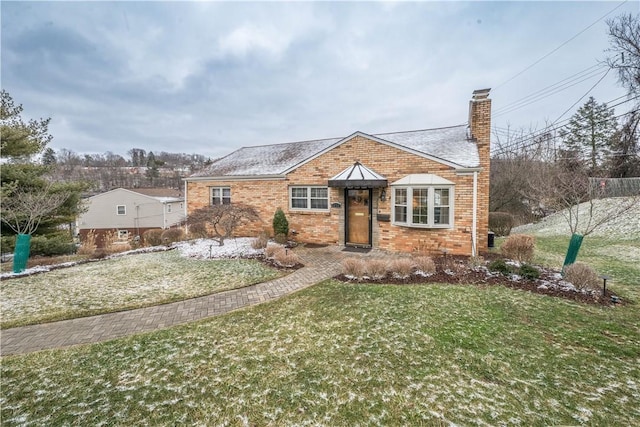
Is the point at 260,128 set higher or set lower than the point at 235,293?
higher

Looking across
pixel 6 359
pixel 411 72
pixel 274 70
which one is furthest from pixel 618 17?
pixel 6 359

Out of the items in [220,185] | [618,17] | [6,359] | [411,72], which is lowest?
[6,359]

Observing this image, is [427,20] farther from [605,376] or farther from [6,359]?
[6,359]

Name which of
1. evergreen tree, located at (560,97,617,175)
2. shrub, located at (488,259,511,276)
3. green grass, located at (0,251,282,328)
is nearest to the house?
shrub, located at (488,259,511,276)

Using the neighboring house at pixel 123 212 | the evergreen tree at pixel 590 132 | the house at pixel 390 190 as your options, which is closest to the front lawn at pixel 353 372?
the house at pixel 390 190

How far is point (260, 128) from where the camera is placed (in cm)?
3384

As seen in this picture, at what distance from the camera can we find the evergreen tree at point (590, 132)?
933 inches

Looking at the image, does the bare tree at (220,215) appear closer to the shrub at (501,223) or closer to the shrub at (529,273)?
the shrub at (529,273)

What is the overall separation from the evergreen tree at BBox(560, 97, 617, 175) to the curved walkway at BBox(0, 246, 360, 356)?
28.8 meters

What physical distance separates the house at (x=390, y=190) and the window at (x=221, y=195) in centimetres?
36

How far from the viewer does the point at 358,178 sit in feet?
35.1

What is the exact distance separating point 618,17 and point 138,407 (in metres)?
25.8

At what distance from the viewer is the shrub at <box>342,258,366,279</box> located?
23.9ft

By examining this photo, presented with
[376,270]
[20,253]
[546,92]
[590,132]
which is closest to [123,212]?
[20,253]
